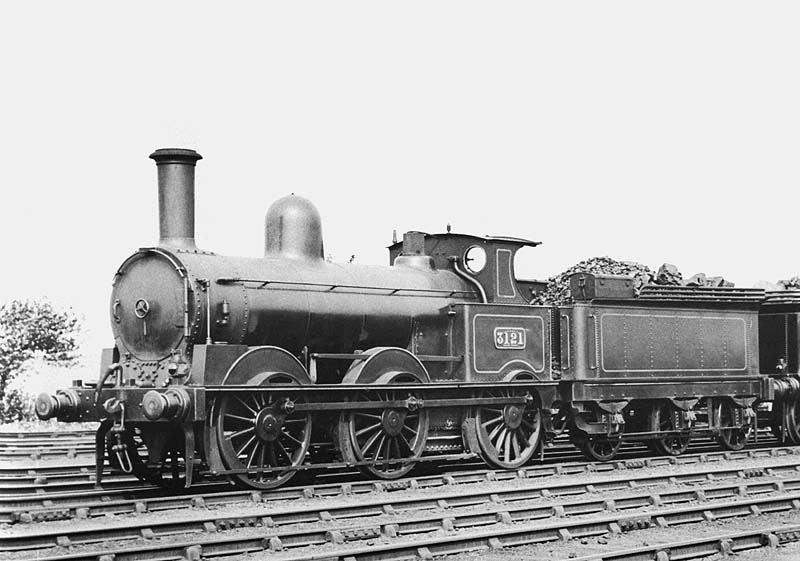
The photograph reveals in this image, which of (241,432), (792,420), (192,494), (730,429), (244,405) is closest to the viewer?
(192,494)

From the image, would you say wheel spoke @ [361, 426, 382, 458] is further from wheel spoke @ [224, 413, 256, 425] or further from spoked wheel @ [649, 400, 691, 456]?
spoked wheel @ [649, 400, 691, 456]

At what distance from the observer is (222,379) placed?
10750 mm

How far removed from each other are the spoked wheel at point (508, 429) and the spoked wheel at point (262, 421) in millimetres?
2647

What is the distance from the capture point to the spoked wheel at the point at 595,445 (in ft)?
47.0

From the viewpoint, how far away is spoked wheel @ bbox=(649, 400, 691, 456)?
1487cm

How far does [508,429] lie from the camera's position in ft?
44.3

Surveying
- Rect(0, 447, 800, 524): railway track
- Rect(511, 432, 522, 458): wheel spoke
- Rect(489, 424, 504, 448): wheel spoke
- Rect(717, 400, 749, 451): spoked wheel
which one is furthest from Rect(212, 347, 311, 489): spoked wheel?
Rect(717, 400, 749, 451): spoked wheel

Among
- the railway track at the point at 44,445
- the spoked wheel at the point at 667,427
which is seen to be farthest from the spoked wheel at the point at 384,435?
the railway track at the point at 44,445

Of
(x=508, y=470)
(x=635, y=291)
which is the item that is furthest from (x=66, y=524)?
(x=635, y=291)

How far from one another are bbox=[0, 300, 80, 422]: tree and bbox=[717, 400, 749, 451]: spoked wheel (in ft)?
68.6

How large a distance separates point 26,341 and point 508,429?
70.1 ft

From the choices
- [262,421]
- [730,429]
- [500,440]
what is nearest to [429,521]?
[262,421]

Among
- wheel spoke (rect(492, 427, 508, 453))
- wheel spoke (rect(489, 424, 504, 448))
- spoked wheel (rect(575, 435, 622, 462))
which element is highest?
wheel spoke (rect(489, 424, 504, 448))

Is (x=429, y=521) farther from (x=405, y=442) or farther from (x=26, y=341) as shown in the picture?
(x=26, y=341)
